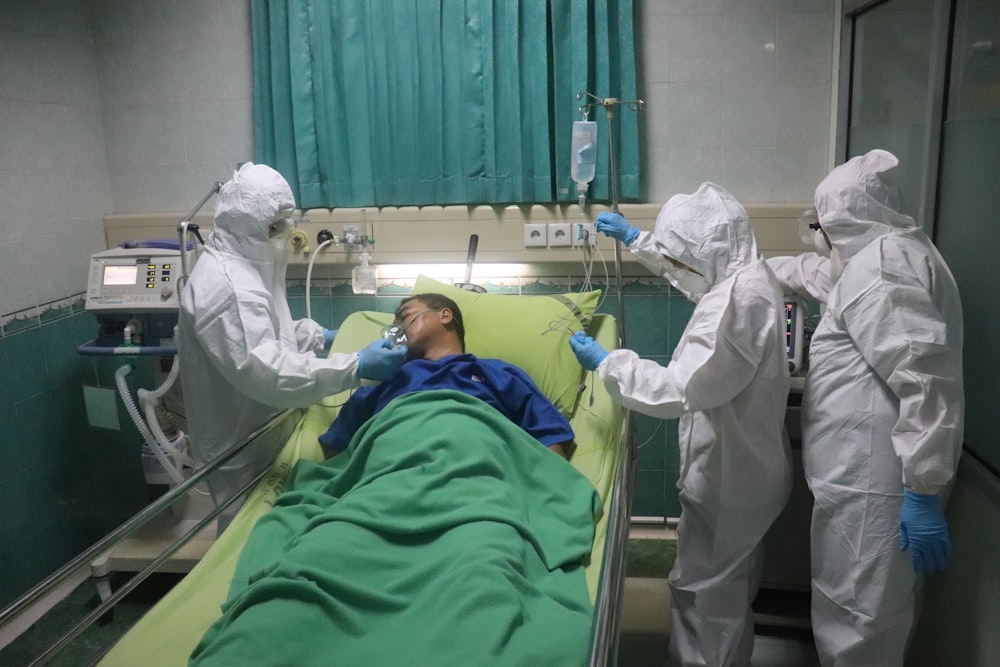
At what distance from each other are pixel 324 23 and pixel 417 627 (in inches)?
95.3

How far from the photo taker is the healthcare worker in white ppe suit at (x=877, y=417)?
196cm

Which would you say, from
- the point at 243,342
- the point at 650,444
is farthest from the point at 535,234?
the point at 243,342

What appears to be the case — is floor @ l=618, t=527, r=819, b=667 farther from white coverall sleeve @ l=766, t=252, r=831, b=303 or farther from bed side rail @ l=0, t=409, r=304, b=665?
bed side rail @ l=0, t=409, r=304, b=665

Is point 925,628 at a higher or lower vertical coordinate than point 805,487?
lower

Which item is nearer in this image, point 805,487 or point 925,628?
point 925,628

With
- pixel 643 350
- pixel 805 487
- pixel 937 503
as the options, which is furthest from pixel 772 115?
pixel 937 503

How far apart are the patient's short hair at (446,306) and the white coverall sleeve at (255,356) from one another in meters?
0.50

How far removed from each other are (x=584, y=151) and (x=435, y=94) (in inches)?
25.6

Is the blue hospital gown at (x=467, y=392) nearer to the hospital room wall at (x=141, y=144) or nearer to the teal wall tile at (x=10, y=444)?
the hospital room wall at (x=141, y=144)

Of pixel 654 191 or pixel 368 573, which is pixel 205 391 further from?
pixel 654 191

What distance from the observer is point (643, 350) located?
335 centimetres

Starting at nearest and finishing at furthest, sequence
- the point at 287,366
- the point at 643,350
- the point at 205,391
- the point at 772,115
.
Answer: the point at 287,366, the point at 205,391, the point at 772,115, the point at 643,350

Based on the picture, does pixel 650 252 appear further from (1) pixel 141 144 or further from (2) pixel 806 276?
(1) pixel 141 144

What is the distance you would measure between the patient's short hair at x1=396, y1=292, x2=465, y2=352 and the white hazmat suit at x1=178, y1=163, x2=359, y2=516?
0.41 metres
